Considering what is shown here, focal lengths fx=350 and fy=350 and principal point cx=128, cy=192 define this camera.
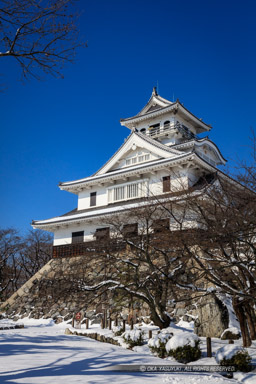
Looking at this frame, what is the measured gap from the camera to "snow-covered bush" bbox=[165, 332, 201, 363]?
10.9 meters

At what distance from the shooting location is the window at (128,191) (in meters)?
27.2

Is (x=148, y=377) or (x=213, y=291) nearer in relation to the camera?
(x=148, y=377)

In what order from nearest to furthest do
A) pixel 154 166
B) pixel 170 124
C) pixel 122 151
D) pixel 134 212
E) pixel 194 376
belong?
pixel 194 376
pixel 134 212
pixel 154 166
pixel 122 151
pixel 170 124

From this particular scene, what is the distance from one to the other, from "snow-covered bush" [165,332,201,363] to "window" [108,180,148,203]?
16059 millimetres

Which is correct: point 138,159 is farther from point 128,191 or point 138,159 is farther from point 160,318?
point 160,318

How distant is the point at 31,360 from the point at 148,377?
3.15 metres

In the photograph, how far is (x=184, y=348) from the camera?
1104 centimetres

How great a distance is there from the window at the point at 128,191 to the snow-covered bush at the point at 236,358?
17.1 meters

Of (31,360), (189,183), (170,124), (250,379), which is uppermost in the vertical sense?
(170,124)

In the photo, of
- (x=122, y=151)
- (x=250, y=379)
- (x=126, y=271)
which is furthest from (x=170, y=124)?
(x=250, y=379)

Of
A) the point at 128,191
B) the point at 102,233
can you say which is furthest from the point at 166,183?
the point at 102,233

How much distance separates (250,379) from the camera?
9359 mm

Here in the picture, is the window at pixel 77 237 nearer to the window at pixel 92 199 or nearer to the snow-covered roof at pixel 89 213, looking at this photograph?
the snow-covered roof at pixel 89 213

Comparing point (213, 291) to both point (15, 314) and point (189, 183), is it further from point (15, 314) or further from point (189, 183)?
point (15, 314)
